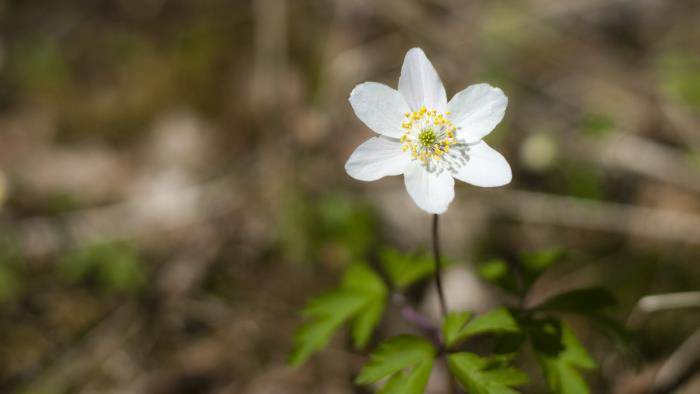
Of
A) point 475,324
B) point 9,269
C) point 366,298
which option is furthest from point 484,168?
point 9,269

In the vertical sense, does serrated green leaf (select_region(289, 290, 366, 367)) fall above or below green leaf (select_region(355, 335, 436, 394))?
above

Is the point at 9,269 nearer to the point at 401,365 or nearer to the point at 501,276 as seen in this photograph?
the point at 401,365

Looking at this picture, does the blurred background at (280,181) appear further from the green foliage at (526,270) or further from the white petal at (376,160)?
the white petal at (376,160)

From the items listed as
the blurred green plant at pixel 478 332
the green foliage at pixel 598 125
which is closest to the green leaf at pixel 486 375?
the blurred green plant at pixel 478 332

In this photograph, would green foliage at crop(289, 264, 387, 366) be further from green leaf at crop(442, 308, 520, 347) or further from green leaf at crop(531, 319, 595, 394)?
green leaf at crop(531, 319, 595, 394)

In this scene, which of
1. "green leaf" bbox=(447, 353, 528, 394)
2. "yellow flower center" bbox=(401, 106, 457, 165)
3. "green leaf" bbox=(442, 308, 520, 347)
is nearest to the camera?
"green leaf" bbox=(447, 353, 528, 394)

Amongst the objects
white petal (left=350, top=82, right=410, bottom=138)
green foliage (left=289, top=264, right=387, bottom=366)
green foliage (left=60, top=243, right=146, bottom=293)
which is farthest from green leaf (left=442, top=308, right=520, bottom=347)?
green foliage (left=60, top=243, right=146, bottom=293)
